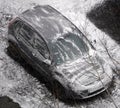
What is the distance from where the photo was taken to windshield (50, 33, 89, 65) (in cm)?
1140

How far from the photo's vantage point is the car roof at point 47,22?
38.2ft

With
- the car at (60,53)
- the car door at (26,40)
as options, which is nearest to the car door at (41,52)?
the car at (60,53)

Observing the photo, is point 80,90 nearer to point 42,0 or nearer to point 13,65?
point 13,65

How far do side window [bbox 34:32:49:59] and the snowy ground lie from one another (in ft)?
3.76

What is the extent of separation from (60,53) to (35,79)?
4.57 feet

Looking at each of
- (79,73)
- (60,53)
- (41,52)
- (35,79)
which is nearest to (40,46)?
(41,52)

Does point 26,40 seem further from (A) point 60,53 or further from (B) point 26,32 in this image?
(A) point 60,53

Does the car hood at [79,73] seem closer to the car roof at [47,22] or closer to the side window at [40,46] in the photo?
the side window at [40,46]

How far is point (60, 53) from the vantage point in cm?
1145

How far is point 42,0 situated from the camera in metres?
16.2

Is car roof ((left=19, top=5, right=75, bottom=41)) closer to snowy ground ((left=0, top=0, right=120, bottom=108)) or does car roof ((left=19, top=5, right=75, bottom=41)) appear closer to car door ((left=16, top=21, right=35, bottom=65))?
car door ((left=16, top=21, right=35, bottom=65))

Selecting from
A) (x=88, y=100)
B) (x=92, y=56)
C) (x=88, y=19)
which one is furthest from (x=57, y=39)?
(x=88, y=19)

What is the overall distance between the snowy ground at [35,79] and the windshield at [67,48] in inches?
27.5

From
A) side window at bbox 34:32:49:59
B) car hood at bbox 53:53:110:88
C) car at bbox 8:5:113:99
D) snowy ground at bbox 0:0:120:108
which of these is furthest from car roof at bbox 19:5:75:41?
car hood at bbox 53:53:110:88
